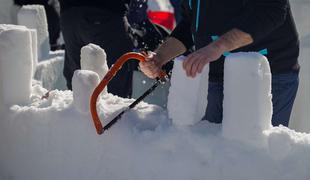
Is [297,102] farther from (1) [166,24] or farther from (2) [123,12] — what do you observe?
(1) [166,24]

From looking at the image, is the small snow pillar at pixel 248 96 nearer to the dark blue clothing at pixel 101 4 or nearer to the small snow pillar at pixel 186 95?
the small snow pillar at pixel 186 95

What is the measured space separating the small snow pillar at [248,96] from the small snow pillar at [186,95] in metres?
0.10

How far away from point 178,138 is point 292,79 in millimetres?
753

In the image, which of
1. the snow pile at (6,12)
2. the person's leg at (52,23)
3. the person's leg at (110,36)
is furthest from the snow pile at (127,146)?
the person's leg at (52,23)

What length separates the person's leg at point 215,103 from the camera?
2.39m

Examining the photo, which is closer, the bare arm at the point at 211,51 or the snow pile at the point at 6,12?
the bare arm at the point at 211,51

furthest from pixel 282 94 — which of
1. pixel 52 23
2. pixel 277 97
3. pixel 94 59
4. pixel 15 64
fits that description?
pixel 52 23

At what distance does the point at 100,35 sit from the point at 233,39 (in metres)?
1.80

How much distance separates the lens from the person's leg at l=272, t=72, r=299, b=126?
2.34 metres

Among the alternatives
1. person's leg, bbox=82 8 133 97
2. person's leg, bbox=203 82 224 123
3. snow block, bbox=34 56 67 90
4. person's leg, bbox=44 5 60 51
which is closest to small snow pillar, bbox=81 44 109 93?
person's leg, bbox=203 82 224 123

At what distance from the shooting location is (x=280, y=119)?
7.91 ft

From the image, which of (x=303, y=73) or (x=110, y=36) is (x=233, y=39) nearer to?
(x=110, y=36)

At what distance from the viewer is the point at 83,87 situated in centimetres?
203

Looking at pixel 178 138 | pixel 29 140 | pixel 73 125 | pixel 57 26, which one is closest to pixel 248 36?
pixel 178 138
